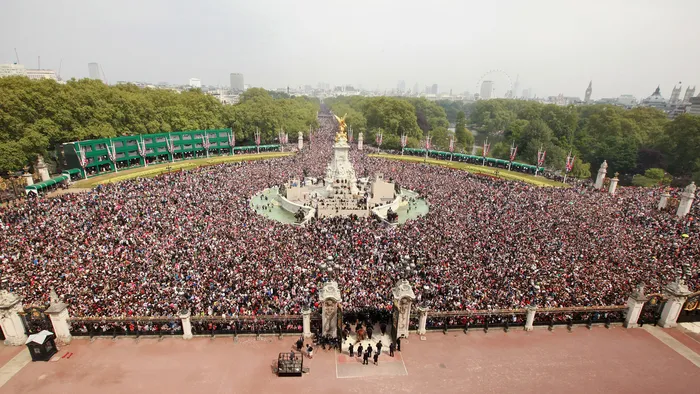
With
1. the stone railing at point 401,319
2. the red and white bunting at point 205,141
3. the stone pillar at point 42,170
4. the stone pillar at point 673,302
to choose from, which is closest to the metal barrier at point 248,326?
the stone railing at point 401,319

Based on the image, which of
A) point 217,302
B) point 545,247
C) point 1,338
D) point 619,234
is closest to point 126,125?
point 1,338

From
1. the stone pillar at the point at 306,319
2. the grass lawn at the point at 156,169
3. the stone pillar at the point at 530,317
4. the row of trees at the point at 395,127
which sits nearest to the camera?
the stone pillar at the point at 306,319

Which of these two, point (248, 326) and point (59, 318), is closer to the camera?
point (59, 318)

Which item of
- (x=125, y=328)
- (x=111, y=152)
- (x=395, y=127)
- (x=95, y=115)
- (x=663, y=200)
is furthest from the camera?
(x=395, y=127)

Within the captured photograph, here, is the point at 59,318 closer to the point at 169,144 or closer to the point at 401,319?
the point at 401,319

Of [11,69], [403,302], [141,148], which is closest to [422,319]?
[403,302]

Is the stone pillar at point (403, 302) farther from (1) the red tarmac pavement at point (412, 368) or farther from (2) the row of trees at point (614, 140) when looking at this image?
(2) the row of trees at point (614, 140)

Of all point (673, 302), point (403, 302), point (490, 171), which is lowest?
point (490, 171)
